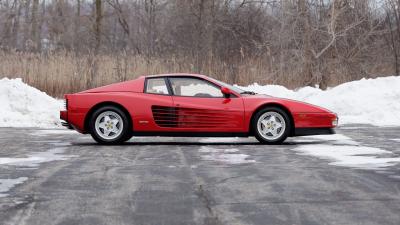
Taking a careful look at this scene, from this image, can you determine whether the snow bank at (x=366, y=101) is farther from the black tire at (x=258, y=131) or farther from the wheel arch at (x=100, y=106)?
the wheel arch at (x=100, y=106)

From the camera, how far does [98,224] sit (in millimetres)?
5641

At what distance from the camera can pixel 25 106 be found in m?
19.3

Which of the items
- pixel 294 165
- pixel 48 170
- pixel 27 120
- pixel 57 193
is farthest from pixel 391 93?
pixel 57 193

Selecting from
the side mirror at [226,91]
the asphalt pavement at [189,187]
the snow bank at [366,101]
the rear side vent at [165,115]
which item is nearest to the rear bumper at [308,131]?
the asphalt pavement at [189,187]

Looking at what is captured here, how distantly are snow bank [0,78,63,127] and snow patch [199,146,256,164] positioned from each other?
7.59 meters

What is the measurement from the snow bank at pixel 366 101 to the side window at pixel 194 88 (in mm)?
6453

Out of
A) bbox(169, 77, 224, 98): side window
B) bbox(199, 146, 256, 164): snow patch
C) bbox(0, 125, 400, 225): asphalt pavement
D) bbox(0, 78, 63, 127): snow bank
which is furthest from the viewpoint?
bbox(0, 78, 63, 127): snow bank

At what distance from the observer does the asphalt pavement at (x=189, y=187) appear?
5941 mm

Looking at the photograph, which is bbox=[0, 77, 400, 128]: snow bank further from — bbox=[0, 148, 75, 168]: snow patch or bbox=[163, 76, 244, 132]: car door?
bbox=[0, 148, 75, 168]: snow patch

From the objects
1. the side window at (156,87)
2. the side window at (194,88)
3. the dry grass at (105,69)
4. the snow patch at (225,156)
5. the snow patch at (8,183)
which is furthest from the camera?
the dry grass at (105,69)

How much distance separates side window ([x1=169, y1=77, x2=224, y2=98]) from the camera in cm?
1285

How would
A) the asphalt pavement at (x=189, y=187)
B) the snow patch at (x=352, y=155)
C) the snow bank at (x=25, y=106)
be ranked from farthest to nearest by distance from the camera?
the snow bank at (x=25, y=106) < the snow patch at (x=352, y=155) < the asphalt pavement at (x=189, y=187)

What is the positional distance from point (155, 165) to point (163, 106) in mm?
3355

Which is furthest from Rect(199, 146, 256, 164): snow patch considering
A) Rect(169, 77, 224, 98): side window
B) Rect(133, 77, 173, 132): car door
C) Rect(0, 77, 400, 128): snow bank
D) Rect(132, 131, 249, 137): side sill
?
Rect(0, 77, 400, 128): snow bank
